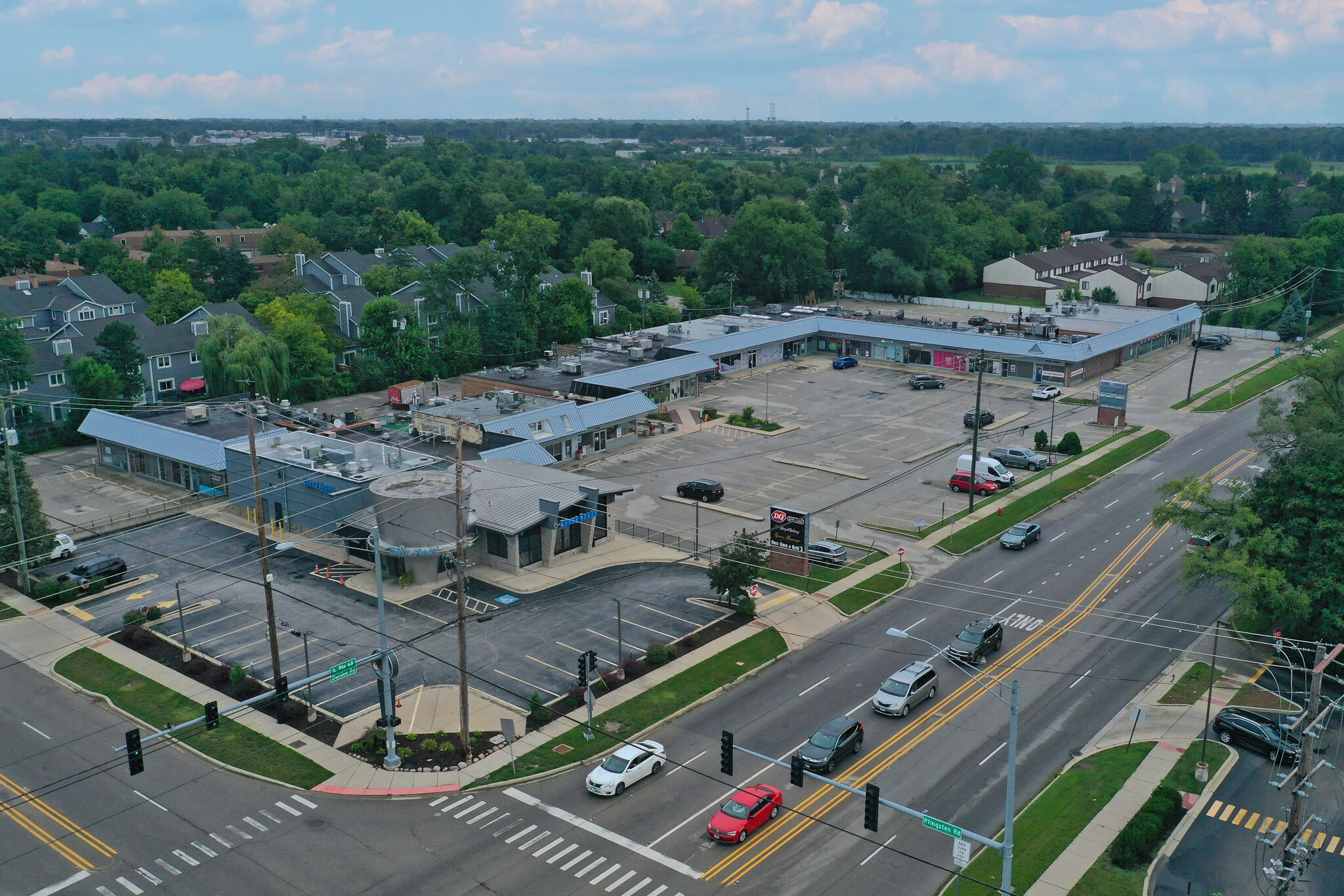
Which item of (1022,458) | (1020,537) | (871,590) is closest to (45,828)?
(871,590)

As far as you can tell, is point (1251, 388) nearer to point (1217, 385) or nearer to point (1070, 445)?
point (1217, 385)

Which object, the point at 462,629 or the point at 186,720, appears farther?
the point at 186,720

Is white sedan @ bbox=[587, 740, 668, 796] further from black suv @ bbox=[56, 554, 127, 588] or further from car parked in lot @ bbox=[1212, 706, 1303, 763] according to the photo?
black suv @ bbox=[56, 554, 127, 588]

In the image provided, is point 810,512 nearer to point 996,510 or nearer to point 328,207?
point 996,510

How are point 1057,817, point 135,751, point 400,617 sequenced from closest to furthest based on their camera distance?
point 135,751, point 1057,817, point 400,617

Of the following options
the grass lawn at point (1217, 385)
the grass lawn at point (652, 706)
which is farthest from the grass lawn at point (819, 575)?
the grass lawn at point (1217, 385)

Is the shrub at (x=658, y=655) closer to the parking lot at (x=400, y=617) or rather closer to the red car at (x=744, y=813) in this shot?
the parking lot at (x=400, y=617)

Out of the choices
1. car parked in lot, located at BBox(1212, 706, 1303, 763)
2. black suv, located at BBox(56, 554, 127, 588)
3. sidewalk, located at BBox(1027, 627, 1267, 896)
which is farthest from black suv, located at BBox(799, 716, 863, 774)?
black suv, located at BBox(56, 554, 127, 588)
